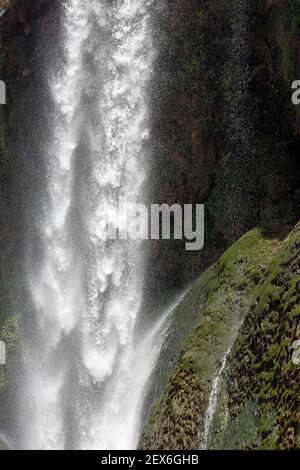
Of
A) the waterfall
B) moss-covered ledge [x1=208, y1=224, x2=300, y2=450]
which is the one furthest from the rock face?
the waterfall

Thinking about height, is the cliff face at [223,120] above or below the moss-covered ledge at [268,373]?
above

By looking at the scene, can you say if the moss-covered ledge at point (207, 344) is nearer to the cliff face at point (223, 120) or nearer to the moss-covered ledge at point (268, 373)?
the moss-covered ledge at point (268, 373)

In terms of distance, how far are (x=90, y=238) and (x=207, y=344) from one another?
23.6 ft

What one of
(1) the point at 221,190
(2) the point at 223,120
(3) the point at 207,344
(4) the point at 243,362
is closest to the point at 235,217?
(1) the point at 221,190

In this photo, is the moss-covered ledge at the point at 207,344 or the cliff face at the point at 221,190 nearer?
the cliff face at the point at 221,190

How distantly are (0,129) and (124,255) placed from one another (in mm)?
6592

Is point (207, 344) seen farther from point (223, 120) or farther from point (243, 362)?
point (223, 120)

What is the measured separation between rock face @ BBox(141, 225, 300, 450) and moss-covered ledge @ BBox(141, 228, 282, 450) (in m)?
0.01

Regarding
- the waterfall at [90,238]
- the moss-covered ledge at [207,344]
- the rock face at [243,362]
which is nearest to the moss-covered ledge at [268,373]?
the rock face at [243,362]

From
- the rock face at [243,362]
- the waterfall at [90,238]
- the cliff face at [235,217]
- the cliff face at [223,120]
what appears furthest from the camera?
the waterfall at [90,238]

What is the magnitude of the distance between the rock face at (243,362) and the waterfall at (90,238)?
11.6ft

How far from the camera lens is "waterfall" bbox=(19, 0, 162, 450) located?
50.4 feet

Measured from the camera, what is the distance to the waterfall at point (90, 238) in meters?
15.4

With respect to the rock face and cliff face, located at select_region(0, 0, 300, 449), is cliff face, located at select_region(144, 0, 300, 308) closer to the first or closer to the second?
cliff face, located at select_region(0, 0, 300, 449)
